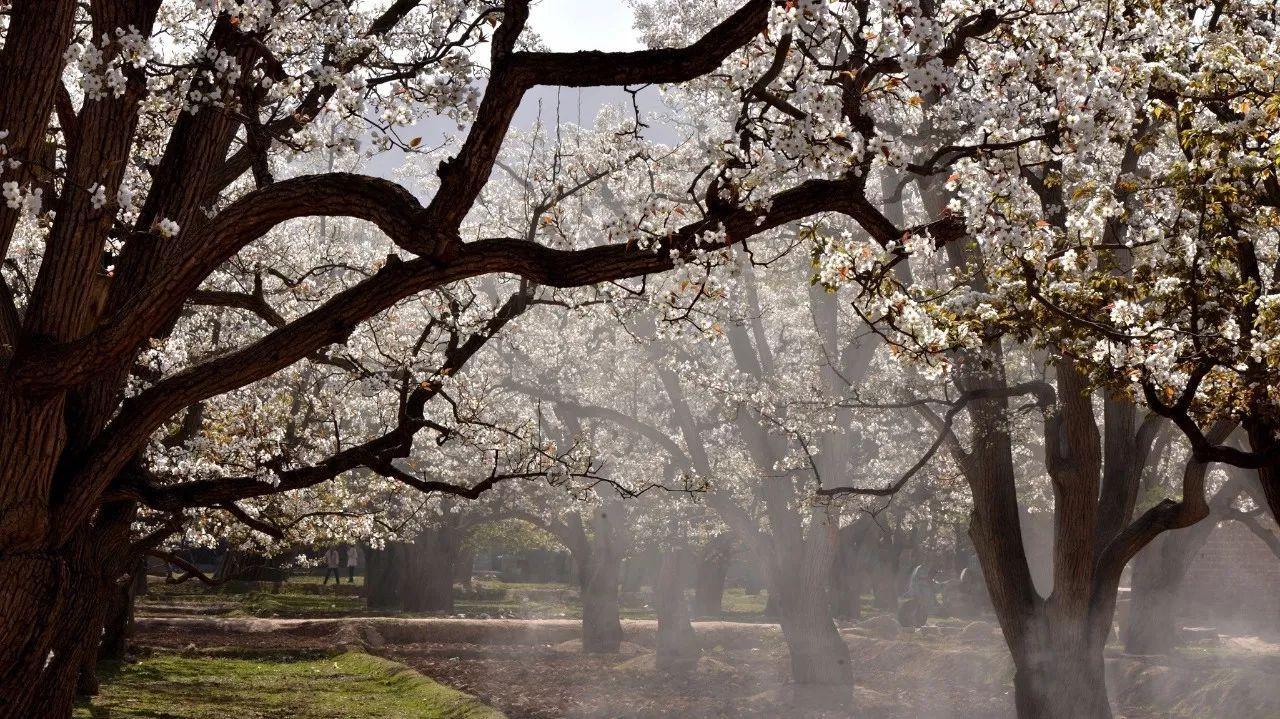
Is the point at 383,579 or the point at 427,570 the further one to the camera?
the point at 383,579

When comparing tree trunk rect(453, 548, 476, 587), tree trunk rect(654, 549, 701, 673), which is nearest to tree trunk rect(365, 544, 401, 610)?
tree trunk rect(453, 548, 476, 587)

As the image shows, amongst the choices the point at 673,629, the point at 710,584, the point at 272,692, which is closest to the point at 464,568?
the point at 710,584

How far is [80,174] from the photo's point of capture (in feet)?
20.6

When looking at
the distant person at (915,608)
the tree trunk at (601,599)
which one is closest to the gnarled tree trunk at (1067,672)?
the tree trunk at (601,599)

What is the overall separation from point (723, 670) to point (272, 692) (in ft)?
30.2

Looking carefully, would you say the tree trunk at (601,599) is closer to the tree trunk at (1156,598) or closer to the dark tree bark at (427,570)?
the dark tree bark at (427,570)

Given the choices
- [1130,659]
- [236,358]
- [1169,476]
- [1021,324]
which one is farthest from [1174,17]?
[1169,476]

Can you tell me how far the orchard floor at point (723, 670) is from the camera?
16.2 metres

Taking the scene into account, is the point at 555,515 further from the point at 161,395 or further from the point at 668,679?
the point at 161,395

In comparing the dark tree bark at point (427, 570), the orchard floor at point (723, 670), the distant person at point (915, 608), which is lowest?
the orchard floor at point (723, 670)

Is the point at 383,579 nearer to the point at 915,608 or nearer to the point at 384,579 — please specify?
the point at 384,579

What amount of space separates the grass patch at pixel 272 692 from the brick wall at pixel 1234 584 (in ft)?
71.0

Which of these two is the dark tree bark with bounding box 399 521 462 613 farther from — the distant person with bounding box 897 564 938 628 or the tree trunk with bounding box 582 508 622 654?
the distant person with bounding box 897 564 938 628

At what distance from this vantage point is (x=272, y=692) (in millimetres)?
15055
